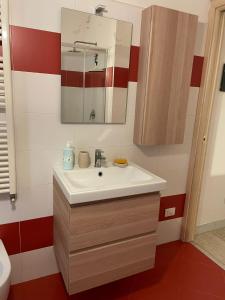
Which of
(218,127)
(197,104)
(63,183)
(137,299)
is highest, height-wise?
(197,104)

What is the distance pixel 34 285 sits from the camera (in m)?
1.61

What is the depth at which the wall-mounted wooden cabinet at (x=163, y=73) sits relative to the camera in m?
1.48

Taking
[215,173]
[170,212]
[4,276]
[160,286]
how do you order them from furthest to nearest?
[215,173] < [170,212] < [160,286] < [4,276]

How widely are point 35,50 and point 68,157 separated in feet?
2.15

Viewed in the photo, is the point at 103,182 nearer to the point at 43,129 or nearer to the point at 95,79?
the point at 43,129

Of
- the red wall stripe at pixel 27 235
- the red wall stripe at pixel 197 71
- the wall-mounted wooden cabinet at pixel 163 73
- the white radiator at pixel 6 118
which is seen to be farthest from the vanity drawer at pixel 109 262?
the red wall stripe at pixel 197 71

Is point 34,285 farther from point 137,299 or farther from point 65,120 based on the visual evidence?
point 65,120

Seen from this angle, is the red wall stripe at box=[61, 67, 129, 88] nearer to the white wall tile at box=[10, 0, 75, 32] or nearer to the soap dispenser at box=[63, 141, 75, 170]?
the white wall tile at box=[10, 0, 75, 32]

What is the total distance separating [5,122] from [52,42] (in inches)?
21.4

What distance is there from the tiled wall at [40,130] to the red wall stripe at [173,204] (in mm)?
397

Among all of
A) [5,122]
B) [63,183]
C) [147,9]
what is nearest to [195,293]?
[63,183]

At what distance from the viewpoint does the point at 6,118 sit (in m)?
1.27

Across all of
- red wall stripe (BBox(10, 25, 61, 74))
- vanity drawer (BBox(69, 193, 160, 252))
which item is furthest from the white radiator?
vanity drawer (BBox(69, 193, 160, 252))

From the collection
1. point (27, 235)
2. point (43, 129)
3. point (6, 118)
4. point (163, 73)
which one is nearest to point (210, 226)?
point (163, 73)
